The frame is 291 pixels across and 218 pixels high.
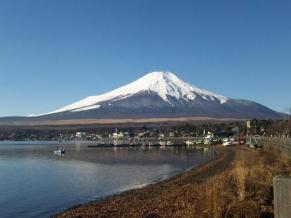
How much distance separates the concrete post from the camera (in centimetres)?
627

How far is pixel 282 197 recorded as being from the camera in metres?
6.31

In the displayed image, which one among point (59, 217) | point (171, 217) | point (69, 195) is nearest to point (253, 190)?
point (171, 217)

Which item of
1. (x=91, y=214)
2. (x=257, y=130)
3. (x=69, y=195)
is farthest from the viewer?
(x=257, y=130)

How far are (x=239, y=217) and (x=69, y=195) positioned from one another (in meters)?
22.8

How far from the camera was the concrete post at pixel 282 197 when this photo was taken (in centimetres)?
627

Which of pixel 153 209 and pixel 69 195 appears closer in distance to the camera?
pixel 153 209

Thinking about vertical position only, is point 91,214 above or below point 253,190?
below

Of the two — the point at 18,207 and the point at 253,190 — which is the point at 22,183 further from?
the point at 253,190

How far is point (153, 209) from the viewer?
765 inches

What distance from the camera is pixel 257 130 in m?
162

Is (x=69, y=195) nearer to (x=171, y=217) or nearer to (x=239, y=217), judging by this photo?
(x=171, y=217)

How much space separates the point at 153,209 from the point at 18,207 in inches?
475


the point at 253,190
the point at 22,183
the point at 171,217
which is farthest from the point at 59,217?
the point at 22,183

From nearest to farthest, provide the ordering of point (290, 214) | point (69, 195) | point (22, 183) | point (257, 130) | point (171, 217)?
1. point (290, 214)
2. point (171, 217)
3. point (69, 195)
4. point (22, 183)
5. point (257, 130)
